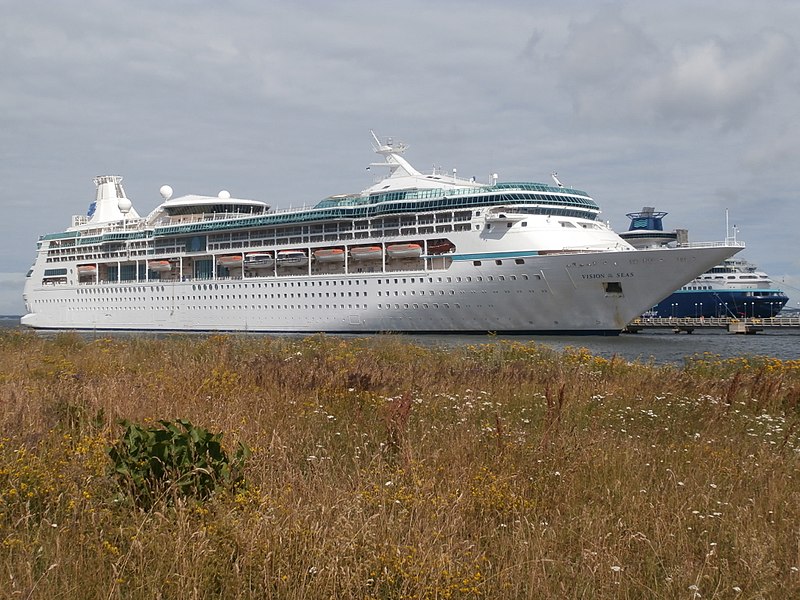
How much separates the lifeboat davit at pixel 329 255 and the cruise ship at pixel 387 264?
0.48 feet

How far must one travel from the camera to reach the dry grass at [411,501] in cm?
403

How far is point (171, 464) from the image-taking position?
5.22m

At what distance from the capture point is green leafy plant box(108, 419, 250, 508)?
16.5ft

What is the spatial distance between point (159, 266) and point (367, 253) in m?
22.2

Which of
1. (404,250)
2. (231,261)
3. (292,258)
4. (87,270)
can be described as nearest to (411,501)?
(404,250)

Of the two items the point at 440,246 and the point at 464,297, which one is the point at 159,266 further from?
the point at 464,297

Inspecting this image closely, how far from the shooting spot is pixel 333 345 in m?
18.0

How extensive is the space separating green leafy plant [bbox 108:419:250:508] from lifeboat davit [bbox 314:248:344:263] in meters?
45.2

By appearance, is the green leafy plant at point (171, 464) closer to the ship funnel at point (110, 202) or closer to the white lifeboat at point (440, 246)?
the white lifeboat at point (440, 246)

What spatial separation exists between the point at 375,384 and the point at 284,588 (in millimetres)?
5959

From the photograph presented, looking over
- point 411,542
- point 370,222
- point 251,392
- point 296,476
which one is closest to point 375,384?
point 251,392

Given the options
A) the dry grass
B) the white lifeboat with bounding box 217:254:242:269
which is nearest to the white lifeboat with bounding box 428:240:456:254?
the white lifeboat with bounding box 217:254:242:269

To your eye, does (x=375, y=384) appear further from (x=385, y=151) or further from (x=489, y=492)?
(x=385, y=151)

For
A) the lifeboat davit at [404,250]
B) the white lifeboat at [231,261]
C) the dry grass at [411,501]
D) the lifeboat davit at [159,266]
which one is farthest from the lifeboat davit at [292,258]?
the dry grass at [411,501]
